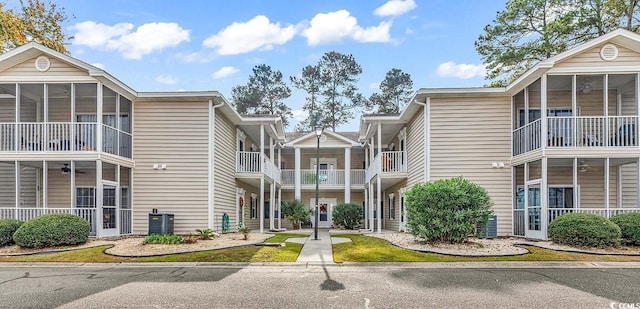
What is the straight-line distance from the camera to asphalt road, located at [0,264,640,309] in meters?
6.74

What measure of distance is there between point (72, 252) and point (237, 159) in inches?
384

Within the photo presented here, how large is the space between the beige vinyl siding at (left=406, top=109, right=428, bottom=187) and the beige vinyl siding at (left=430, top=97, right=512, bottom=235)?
0.64 metres

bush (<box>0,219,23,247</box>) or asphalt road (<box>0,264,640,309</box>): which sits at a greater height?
bush (<box>0,219,23,247</box>)

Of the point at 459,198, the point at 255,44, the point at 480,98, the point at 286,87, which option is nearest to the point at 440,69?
the point at 286,87

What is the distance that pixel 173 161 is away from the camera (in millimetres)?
16797

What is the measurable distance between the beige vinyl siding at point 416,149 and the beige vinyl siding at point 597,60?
196 inches

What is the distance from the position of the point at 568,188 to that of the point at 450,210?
21.5 feet

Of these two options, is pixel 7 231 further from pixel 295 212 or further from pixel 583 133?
pixel 583 133

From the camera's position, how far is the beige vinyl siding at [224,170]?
57.6 ft

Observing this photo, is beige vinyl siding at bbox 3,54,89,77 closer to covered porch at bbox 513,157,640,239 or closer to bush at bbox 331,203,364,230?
bush at bbox 331,203,364,230

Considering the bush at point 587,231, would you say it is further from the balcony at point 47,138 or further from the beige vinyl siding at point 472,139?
the balcony at point 47,138

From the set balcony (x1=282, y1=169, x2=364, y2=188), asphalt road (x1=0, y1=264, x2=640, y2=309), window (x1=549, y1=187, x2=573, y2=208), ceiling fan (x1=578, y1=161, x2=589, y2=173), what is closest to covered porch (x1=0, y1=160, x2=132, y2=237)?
asphalt road (x1=0, y1=264, x2=640, y2=309)

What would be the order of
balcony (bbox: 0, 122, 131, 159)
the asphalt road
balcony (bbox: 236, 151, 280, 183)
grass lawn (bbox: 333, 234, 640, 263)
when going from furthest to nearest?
balcony (bbox: 236, 151, 280, 183)
balcony (bbox: 0, 122, 131, 159)
grass lawn (bbox: 333, 234, 640, 263)
the asphalt road

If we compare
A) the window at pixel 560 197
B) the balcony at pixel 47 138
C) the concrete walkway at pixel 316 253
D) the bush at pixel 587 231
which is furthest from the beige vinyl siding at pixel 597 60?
the balcony at pixel 47 138
